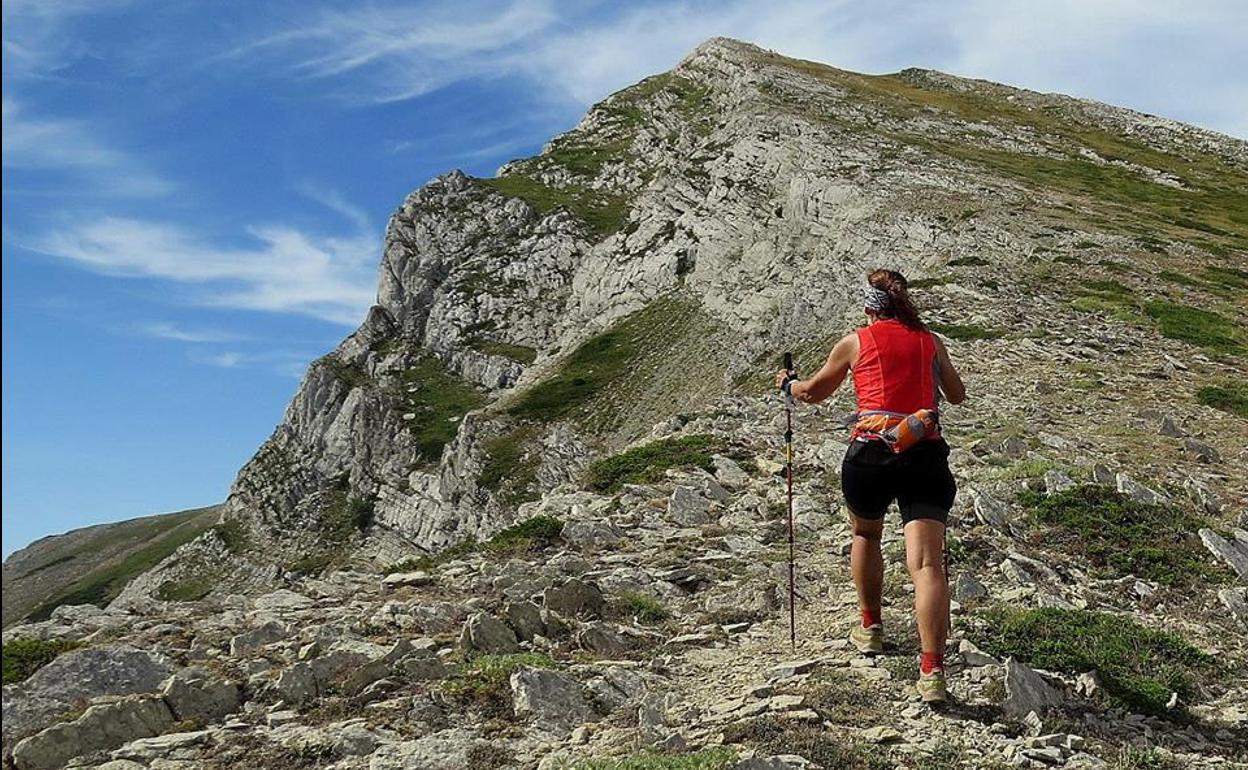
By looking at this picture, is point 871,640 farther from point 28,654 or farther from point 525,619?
point 28,654

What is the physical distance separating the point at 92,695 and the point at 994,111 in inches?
4207

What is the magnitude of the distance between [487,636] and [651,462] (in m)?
9.37

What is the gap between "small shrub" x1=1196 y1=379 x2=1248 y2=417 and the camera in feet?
70.0

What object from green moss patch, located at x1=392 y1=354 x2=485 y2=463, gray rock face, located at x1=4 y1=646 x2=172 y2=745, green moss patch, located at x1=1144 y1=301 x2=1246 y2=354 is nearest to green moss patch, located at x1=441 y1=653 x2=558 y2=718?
gray rock face, located at x1=4 y1=646 x2=172 y2=745

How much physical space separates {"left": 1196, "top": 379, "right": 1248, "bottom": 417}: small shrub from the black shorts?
17.8 metres

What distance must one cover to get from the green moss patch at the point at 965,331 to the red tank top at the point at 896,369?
19.6 meters

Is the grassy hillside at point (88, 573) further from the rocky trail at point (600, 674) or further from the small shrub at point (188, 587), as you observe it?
the rocky trail at point (600, 674)

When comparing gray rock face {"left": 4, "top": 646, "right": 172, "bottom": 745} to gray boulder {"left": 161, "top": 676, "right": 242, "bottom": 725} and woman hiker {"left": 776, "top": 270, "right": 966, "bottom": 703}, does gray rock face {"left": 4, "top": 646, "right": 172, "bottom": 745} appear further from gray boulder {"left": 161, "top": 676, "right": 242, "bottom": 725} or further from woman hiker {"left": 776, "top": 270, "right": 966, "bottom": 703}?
woman hiker {"left": 776, "top": 270, "right": 966, "bottom": 703}

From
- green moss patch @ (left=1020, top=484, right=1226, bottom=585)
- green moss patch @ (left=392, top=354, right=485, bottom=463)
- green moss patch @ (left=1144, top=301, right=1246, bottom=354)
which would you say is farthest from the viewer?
green moss patch @ (left=392, top=354, right=485, bottom=463)

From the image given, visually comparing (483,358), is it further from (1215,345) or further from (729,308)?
(1215,345)

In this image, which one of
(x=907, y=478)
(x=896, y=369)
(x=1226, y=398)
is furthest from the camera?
(x=1226, y=398)

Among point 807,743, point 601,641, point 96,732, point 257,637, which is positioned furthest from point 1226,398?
point 96,732

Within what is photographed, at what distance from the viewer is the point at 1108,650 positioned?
29.2 feet

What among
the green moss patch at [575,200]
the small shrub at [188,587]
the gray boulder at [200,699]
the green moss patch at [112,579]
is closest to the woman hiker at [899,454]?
the gray boulder at [200,699]
